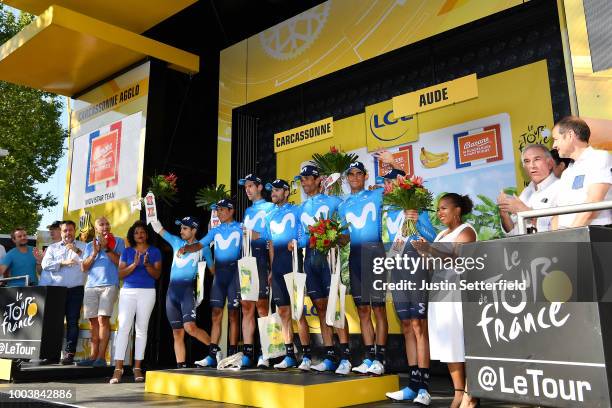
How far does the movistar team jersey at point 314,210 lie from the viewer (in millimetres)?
4746

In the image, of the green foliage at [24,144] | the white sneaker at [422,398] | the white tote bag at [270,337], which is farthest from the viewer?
the green foliage at [24,144]

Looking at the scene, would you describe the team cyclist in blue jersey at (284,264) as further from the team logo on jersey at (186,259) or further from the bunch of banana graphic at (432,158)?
the bunch of banana graphic at (432,158)

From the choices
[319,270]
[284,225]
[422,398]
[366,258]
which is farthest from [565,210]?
[284,225]

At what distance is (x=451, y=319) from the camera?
10.4 feet

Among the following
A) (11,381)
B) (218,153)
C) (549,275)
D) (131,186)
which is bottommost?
(11,381)

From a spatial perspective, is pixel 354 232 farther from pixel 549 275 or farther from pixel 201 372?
pixel 549 275

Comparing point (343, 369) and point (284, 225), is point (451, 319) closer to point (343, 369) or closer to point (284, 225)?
point (343, 369)

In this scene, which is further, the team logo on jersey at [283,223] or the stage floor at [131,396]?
the team logo on jersey at [283,223]

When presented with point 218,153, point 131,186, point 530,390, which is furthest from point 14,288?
point 530,390

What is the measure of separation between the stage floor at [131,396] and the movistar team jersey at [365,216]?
4.32 feet

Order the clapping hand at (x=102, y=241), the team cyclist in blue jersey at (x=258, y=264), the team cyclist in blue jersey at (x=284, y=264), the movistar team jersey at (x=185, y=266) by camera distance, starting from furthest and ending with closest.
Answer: the clapping hand at (x=102, y=241)
the movistar team jersey at (x=185, y=266)
the team cyclist in blue jersey at (x=258, y=264)
the team cyclist in blue jersey at (x=284, y=264)

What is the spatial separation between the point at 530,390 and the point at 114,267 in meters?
5.43

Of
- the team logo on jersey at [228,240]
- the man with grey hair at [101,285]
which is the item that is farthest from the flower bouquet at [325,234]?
the man with grey hair at [101,285]

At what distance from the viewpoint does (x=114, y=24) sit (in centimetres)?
777
